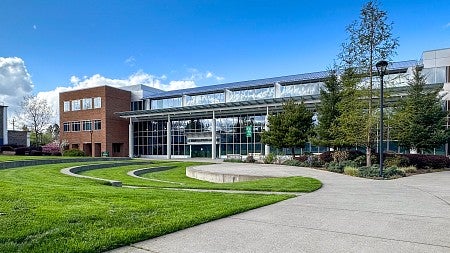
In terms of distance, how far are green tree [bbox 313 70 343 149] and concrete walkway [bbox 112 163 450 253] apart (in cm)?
1835

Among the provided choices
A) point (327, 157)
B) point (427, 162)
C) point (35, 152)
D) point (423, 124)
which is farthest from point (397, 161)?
point (35, 152)

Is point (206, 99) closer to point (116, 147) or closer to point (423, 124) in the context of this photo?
point (116, 147)

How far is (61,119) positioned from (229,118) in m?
32.8

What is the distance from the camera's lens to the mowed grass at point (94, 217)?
4434 mm

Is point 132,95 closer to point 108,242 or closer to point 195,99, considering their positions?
point 195,99

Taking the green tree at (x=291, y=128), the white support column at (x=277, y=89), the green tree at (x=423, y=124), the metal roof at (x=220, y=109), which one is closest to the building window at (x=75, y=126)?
the metal roof at (x=220, y=109)

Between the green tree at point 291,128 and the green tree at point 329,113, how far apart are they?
1.73 metres

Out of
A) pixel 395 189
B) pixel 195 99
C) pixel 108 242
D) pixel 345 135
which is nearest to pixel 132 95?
pixel 195 99

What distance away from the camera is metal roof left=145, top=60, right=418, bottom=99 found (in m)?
37.7

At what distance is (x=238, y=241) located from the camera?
4.95 meters

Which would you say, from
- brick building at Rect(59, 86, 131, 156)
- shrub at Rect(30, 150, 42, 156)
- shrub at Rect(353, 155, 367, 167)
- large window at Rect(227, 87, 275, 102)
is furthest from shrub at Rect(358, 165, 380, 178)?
brick building at Rect(59, 86, 131, 156)

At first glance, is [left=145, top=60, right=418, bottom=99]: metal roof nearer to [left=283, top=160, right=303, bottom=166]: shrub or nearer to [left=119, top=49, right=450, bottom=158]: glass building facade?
[left=119, top=49, right=450, bottom=158]: glass building facade

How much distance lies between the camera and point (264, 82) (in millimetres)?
46094

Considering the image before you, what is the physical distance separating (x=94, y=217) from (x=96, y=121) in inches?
1988
